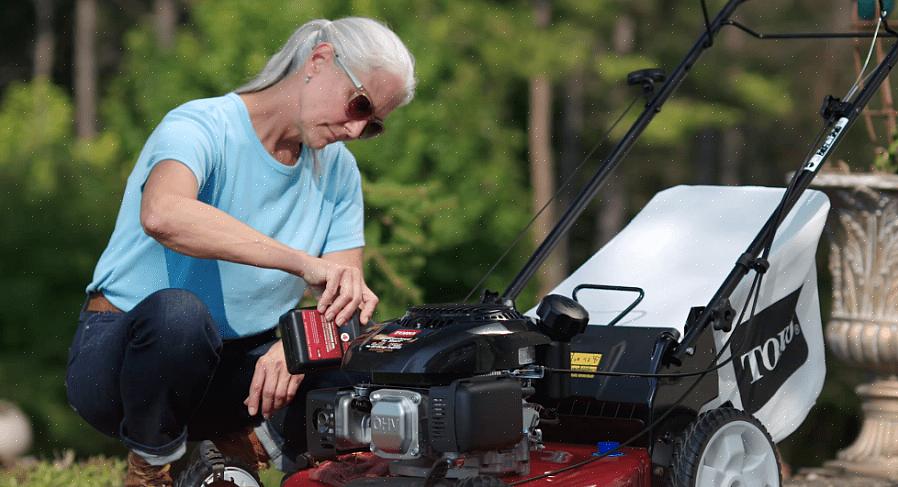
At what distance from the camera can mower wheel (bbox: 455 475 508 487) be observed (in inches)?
91.9

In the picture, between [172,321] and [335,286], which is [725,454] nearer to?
[335,286]

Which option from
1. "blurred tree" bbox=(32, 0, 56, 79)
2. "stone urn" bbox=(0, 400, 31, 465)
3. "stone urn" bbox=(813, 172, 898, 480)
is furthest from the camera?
"blurred tree" bbox=(32, 0, 56, 79)

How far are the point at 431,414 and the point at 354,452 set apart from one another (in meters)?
0.45

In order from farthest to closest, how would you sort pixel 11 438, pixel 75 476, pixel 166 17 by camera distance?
pixel 166 17
pixel 11 438
pixel 75 476

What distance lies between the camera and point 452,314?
2.53 m

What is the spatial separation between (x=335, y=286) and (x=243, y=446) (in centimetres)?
62

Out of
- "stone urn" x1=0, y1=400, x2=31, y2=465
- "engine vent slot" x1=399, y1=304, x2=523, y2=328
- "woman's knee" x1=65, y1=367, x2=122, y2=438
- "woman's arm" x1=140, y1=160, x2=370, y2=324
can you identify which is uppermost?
"woman's arm" x1=140, y1=160, x2=370, y2=324

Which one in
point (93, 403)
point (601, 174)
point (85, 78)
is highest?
point (85, 78)

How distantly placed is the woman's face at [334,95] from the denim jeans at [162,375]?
0.47 meters

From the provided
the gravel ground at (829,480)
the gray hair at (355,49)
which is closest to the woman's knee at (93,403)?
the gray hair at (355,49)

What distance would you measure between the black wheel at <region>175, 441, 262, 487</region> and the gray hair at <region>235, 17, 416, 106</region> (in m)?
0.78

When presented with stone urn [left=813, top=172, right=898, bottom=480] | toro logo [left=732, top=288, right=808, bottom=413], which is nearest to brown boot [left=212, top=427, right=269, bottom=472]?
toro logo [left=732, top=288, right=808, bottom=413]

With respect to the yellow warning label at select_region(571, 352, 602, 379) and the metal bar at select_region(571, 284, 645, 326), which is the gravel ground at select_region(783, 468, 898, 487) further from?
the yellow warning label at select_region(571, 352, 602, 379)

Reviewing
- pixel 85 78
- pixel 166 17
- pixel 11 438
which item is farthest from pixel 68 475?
pixel 166 17
